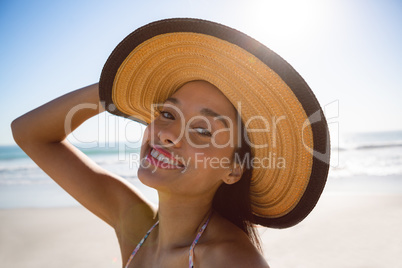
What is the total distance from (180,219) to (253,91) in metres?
0.90

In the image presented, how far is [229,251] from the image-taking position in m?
1.57

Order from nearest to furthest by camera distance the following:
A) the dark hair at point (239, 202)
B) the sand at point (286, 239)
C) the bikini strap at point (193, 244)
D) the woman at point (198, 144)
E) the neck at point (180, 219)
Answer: the woman at point (198, 144), the bikini strap at point (193, 244), the neck at point (180, 219), the dark hair at point (239, 202), the sand at point (286, 239)

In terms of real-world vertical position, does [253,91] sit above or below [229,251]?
above

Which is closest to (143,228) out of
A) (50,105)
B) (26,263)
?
(50,105)

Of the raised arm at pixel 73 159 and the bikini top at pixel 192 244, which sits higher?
the raised arm at pixel 73 159

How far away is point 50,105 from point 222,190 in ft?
4.45

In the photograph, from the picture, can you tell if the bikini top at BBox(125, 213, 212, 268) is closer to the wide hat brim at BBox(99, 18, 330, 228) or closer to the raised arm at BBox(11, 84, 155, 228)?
the raised arm at BBox(11, 84, 155, 228)

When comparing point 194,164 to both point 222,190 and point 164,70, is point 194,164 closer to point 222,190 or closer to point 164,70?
point 222,190

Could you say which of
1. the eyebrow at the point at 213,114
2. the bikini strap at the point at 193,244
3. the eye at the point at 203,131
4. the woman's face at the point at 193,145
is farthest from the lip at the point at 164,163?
the bikini strap at the point at 193,244

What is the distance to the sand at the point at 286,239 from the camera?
4145mm

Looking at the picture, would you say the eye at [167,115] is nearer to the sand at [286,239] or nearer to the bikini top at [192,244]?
the bikini top at [192,244]

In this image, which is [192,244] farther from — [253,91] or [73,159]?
[73,159]

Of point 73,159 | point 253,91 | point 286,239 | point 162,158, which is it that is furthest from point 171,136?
point 286,239

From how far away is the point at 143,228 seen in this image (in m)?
2.19
